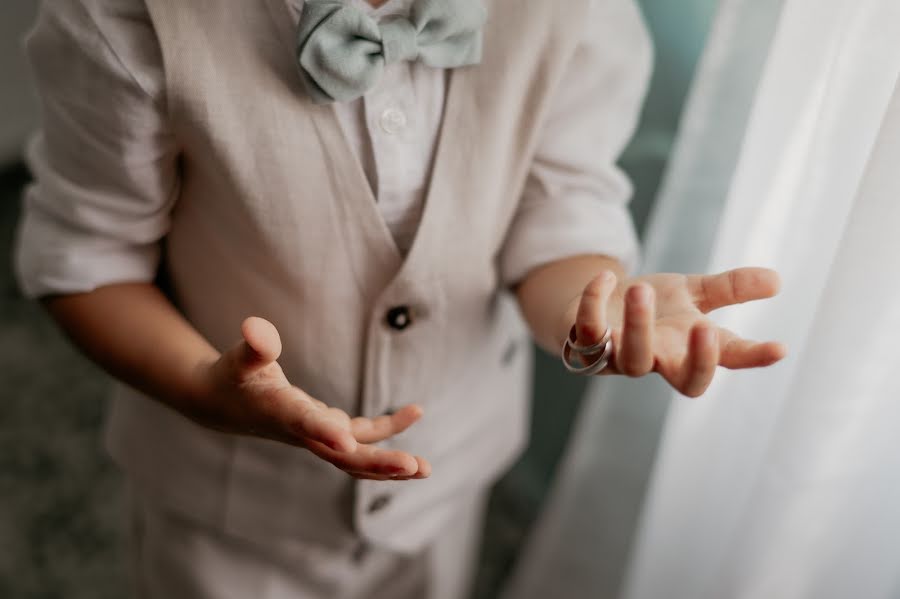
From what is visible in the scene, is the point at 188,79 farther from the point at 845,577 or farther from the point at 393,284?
the point at 845,577

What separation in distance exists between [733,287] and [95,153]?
41 cm

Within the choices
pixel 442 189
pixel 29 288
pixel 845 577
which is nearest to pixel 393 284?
pixel 442 189

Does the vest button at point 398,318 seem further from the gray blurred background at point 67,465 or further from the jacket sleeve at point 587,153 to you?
the gray blurred background at point 67,465

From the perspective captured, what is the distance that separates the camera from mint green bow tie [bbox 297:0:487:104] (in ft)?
1.89

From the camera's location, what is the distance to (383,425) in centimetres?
58

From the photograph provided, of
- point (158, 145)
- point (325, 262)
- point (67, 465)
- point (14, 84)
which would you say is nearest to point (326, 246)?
point (325, 262)

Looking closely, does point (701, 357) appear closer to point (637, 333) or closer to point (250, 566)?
point (637, 333)

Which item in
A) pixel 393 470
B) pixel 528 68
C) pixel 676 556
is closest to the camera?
pixel 393 470

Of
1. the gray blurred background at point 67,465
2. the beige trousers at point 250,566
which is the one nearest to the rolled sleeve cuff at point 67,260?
the beige trousers at point 250,566

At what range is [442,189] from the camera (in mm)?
656

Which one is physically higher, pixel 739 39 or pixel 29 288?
pixel 739 39

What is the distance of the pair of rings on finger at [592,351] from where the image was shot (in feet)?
1.74

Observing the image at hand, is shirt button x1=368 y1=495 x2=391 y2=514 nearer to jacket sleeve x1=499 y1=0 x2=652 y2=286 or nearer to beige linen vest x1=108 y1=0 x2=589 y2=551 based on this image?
beige linen vest x1=108 y1=0 x2=589 y2=551

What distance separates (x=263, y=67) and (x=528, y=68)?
0.18 m
